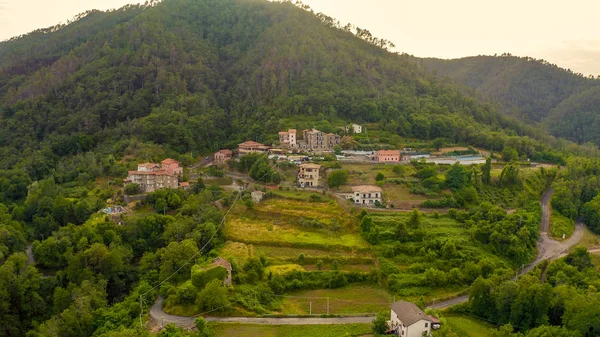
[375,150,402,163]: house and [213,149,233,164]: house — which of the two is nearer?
[375,150,402,163]: house

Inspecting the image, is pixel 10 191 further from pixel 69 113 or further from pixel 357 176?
pixel 357 176

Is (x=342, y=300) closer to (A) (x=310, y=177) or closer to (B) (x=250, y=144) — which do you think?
(A) (x=310, y=177)

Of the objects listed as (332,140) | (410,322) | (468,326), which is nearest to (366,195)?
(468,326)

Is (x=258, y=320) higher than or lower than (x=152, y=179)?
lower

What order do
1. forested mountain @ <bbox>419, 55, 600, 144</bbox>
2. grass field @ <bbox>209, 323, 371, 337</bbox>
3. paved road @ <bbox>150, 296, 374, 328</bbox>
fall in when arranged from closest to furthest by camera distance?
grass field @ <bbox>209, 323, 371, 337</bbox>
paved road @ <bbox>150, 296, 374, 328</bbox>
forested mountain @ <bbox>419, 55, 600, 144</bbox>

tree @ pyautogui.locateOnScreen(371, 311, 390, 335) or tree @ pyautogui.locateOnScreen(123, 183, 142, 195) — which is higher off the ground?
tree @ pyautogui.locateOnScreen(123, 183, 142, 195)

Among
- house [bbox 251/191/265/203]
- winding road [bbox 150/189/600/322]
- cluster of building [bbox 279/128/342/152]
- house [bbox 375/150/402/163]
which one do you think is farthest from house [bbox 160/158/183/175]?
house [bbox 375/150/402/163]

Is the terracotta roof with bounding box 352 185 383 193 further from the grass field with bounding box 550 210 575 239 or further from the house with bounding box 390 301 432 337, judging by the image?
the house with bounding box 390 301 432 337
